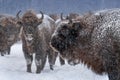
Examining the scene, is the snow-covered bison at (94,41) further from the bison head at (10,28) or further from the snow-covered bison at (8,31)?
the bison head at (10,28)

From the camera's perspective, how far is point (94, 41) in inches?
263

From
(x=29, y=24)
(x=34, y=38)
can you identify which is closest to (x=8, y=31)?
(x=34, y=38)

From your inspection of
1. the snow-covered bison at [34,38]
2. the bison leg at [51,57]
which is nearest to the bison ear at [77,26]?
the snow-covered bison at [34,38]

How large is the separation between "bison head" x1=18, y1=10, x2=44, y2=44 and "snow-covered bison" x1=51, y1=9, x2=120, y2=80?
2.49m

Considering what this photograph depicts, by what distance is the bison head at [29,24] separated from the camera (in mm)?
9672

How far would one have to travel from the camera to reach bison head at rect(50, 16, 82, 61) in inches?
273

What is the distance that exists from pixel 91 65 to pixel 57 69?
380 centimetres

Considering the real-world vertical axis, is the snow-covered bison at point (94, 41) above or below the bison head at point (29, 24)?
above

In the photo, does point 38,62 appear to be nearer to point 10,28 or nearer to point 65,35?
point 65,35

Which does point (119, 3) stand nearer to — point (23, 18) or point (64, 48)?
point (23, 18)

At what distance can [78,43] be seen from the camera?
7.07 metres

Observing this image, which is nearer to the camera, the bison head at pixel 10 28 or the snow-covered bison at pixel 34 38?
the snow-covered bison at pixel 34 38

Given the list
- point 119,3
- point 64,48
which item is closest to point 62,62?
point 64,48

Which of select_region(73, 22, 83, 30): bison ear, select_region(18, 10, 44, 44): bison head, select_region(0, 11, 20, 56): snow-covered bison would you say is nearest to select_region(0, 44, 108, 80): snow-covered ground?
select_region(18, 10, 44, 44): bison head
